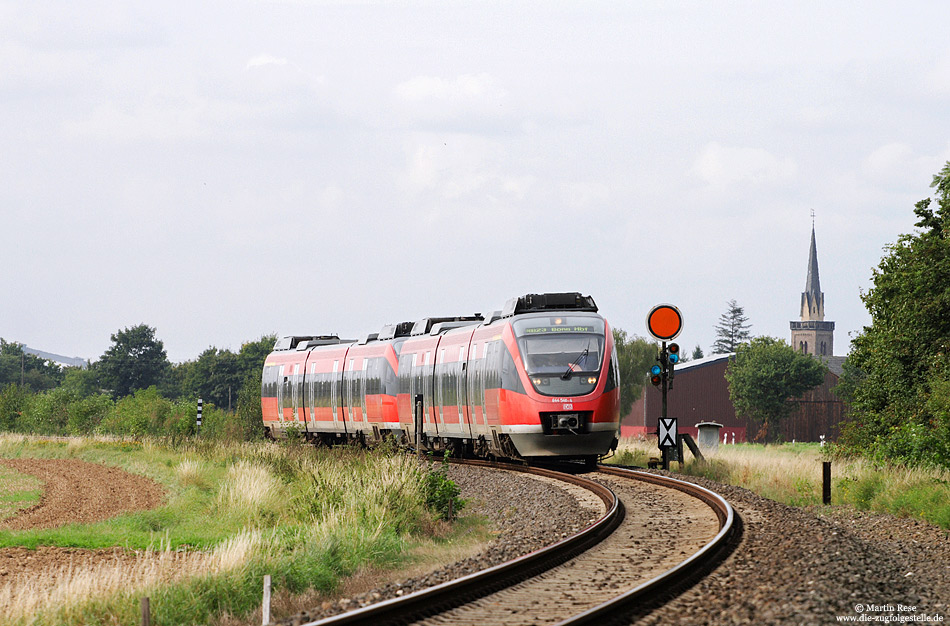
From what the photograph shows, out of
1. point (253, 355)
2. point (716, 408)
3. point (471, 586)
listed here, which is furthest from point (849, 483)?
point (253, 355)

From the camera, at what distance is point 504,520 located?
1717 centimetres

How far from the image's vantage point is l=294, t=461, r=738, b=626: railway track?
899 cm

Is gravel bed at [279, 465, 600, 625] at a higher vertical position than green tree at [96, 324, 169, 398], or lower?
lower

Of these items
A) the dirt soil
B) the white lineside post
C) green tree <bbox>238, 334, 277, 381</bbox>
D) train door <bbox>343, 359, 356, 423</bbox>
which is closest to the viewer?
the white lineside post

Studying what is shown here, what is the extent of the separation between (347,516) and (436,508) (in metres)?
1.97

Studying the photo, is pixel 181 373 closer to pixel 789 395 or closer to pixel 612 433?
pixel 789 395

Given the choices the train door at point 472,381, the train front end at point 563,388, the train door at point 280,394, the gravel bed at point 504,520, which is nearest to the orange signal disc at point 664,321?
the train front end at point 563,388

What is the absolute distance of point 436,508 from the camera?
1734cm

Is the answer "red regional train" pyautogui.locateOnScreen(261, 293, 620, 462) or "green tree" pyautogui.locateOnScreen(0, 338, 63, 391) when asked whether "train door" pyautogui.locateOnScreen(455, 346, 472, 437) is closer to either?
"red regional train" pyautogui.locateOnScreen(261, 293, 620, 462)

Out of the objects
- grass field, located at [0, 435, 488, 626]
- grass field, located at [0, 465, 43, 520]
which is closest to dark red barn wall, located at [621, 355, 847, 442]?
grass field, located at [0, 435, 488, 626]

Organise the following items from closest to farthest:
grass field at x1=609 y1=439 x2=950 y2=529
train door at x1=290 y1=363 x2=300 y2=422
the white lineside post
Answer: the white lineside post → grass field at x1=609 y1=439 x2=950 y2=529 → train door at x1=290 y1=363 x2=300 y2=422

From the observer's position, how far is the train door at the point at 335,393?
1524 inches

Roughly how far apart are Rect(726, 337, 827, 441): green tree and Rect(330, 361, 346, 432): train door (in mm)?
51088

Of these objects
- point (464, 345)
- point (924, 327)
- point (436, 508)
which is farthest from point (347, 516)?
point (924, 327)
